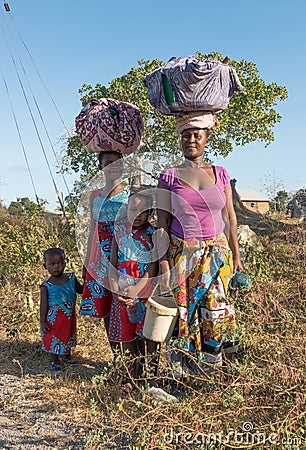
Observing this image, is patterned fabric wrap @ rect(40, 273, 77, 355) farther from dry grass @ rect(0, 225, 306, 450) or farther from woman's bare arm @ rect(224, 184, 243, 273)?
woman's bare arm @ rect(224, 184, 243, 273)

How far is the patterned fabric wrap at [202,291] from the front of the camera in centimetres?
286

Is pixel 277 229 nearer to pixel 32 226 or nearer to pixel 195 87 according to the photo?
pixel 32 226

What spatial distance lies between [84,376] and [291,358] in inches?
60.7

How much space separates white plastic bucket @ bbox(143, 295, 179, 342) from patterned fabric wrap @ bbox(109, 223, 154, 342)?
312mm

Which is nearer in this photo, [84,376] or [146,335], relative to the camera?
[146,335]

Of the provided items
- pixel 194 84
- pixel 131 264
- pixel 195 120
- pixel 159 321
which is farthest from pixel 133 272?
pixel 194 84

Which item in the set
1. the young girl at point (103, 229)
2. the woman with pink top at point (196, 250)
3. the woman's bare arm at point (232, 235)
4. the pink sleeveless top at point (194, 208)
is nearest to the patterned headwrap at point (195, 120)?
the woman with pink top at point (196, 250)

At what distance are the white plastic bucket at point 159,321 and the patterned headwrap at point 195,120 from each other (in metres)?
0.98

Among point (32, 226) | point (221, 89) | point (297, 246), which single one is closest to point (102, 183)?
point (221, 89)

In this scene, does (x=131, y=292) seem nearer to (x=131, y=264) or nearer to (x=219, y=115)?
(x=131, y=264)

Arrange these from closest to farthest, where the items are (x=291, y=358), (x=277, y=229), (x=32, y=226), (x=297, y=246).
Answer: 1. (x=291, y=358)
2. (x=32, y=226)
3. (x=297, y=246)
4. (x=277, y=229)

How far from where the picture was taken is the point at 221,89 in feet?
9.62

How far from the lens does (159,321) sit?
2820 mm

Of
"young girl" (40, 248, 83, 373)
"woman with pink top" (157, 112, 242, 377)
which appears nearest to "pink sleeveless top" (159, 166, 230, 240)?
"woman with pink top" (157, 112, 242, 377)
